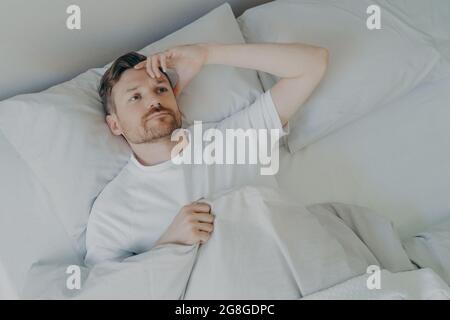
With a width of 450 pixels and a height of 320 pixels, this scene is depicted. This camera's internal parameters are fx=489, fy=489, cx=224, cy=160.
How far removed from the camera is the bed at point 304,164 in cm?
112

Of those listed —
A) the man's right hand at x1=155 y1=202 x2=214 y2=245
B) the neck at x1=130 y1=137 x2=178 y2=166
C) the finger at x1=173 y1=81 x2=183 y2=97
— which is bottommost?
the man's right hand at x1=155 y1=202 x2=214 y2=245

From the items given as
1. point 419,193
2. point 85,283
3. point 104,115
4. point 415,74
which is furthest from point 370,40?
point 85,283

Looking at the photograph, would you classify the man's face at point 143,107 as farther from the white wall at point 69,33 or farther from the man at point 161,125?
the white wall at point 69,33

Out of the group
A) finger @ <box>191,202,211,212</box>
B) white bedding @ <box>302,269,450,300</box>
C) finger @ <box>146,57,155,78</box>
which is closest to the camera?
white bedding @ <box>302,269,450,300</box>

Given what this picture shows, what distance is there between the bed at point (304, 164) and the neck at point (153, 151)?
5 centimetres

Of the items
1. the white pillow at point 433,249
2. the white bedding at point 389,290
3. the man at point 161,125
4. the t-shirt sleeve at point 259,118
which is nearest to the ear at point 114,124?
the man at point 161,125

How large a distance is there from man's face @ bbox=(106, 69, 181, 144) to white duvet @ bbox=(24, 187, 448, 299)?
0.22 metres

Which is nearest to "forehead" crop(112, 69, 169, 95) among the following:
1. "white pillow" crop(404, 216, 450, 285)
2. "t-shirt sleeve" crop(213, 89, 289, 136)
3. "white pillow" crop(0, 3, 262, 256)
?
"white pillow" crop(0, 3, 262, 256)

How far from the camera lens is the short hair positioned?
3.81 ft

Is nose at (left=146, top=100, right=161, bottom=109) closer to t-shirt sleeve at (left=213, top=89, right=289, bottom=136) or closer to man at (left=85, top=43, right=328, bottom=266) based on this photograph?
man at (left=85, top=43, right=328, bottom=266)

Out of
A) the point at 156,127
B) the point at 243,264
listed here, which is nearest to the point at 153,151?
the point at 156,127

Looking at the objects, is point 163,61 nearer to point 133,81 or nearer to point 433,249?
point 133,81

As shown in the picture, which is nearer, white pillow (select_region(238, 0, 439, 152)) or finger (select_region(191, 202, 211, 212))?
finger (select_region(191, 202, 211, 212))

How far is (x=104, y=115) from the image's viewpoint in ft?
3.97
